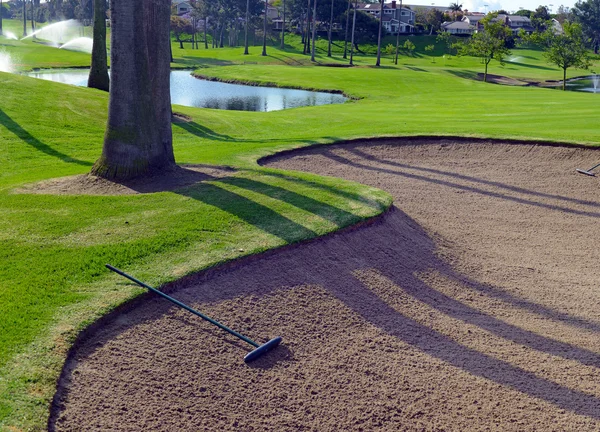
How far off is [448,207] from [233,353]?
8011 millimetres

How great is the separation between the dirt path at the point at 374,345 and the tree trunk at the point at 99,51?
1706cm

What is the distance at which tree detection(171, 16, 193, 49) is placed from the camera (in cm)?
10538

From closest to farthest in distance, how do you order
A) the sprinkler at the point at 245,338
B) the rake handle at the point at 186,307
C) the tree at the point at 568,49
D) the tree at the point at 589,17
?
the sprinkler at the point at 245,338
the rake handle at the point at 186,307
the tree at the point at 568,49
the tree at the point at 589,17

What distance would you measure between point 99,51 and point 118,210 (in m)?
16.5

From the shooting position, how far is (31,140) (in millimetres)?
17625

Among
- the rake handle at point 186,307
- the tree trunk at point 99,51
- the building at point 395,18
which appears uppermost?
the building at point 395,18

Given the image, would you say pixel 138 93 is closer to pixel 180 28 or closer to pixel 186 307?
pixel 186 307

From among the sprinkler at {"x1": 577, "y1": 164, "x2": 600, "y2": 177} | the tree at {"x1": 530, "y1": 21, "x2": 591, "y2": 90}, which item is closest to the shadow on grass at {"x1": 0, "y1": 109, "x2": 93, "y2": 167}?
the sprinkler at {"x1": 577, "y1": 164, "x2": 600, "y2": 177}

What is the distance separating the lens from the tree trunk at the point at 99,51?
23.9 meters

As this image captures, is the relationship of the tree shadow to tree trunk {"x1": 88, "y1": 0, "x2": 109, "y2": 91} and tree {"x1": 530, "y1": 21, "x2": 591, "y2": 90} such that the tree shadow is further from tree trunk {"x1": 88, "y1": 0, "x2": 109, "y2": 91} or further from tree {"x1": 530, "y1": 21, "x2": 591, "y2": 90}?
tree {"x1": 530, "y1": 21, "x2": 591, "y2": 90}

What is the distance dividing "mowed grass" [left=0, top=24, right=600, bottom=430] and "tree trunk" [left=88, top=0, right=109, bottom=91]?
1.88m

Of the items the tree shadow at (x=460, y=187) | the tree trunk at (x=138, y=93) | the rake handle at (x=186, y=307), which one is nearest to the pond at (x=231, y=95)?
the tree shadow at (x=460, y=187)

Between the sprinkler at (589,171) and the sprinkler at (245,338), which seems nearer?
the sprinkler at (245,338)

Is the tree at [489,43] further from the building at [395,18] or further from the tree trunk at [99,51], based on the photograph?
the building at [395,18]
